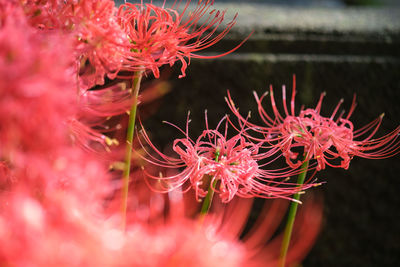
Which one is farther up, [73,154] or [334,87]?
[334,87]

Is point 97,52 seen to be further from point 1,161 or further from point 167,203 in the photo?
point 167,203

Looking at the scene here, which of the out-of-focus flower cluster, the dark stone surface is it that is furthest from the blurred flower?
the dark stone surface

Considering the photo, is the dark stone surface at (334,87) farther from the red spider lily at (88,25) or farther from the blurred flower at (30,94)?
the blurred flower at (30,94)

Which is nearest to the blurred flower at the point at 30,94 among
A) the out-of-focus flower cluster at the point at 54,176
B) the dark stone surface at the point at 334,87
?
the out-of-focus flower cluster at the point at 54,176

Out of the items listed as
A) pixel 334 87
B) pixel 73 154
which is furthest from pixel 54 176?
pixel 334 87

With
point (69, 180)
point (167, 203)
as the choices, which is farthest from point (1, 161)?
point (167, 203)

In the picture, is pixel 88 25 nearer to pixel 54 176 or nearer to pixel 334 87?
pixel 54 176
